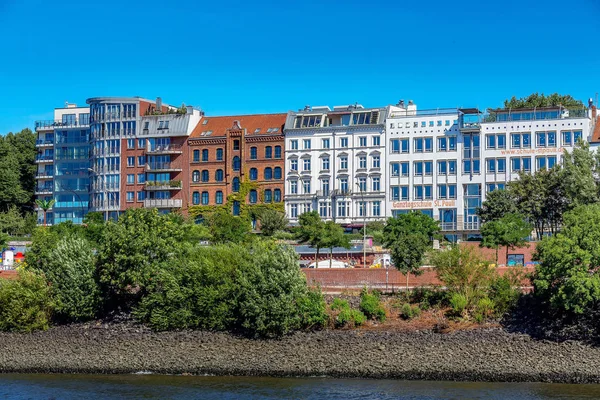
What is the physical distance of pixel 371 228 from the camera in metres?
90.8

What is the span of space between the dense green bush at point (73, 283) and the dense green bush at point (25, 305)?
0.69m

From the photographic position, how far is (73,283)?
2330 inches

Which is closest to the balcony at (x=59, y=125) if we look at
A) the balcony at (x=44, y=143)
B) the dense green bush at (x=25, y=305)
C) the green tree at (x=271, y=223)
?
the balcony at (x=44, y=143)

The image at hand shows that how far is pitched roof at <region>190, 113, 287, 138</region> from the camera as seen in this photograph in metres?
101

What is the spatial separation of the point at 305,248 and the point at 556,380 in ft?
110

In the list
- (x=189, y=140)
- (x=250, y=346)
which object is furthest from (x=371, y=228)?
(x=250, y=346)

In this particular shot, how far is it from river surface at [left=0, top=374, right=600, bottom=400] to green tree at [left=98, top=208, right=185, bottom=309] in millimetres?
8399

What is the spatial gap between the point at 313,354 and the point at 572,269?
12.6 metres

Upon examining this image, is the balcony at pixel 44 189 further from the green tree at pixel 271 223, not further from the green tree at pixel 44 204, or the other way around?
the green tree at pixel 271 223

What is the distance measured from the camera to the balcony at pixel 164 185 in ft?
337

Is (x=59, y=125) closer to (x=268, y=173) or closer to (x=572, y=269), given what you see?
(x=268, y=173)

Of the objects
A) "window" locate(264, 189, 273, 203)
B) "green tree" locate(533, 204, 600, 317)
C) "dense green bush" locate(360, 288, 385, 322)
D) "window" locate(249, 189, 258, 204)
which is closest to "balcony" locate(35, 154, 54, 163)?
"window" locate(249, 189, 258, 204)

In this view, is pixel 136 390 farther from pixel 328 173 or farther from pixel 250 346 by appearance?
pixel 328 173

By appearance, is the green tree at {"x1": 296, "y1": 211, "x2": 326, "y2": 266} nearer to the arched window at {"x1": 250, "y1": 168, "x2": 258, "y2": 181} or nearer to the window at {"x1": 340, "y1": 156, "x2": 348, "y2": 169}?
the window at {"x1": 340, "y1": 156, "x2": 348, "y2": 169}
